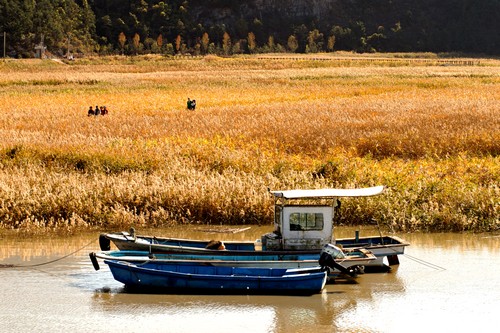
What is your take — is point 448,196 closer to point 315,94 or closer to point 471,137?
point 471,137

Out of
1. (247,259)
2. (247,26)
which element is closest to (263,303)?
(247,259)

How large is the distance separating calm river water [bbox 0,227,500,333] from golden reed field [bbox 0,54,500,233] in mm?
3122

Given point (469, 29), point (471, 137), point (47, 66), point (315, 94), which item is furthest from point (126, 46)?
point (471, 137)

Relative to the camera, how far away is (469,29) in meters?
A: 181

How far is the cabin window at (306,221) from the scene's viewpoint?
19062 millimetres

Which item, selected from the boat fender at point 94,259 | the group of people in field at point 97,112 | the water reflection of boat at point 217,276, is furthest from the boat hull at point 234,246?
the group of people in field at point 97,112

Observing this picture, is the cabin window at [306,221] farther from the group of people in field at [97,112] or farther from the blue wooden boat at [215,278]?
the group of people in field at [97,112]

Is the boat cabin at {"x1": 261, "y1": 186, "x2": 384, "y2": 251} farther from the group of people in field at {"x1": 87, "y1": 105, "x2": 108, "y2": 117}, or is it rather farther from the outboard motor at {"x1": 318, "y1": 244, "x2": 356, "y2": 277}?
the group of people in field at {"x1": 87, "y1": 105, "x2": 108, "y2": 117}

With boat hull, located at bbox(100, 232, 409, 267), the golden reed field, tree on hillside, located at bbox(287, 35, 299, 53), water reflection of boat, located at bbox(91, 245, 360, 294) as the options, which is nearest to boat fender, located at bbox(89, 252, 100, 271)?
water reflection of boat, located at bbox(91, 245, 360, 294)

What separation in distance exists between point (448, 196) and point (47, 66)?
267 ft

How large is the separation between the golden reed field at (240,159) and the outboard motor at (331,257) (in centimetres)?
545

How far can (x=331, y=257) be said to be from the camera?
17672 millimetres

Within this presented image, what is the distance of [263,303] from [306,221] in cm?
238

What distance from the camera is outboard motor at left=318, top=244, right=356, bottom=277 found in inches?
696
